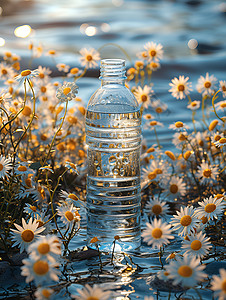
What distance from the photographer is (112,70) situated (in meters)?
2.26

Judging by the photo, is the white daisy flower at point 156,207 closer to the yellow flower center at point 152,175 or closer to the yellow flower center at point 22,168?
the yellow flower center at point 152,175

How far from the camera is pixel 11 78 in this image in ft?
9.80

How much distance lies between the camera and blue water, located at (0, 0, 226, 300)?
2.09 metres

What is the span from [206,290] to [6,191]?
2.95 ft

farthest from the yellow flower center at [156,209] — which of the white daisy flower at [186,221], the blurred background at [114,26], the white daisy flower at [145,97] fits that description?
the blurred background at [114,26]

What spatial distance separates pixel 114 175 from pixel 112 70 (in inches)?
17.8

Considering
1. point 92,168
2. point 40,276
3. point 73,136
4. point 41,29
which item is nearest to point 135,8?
point 41,29

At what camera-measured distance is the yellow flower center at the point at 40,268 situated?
1.44 m

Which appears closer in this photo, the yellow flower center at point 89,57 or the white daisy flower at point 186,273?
the white daisy flower at point 186,273

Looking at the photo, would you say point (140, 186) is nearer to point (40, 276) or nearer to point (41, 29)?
point (40, 276)

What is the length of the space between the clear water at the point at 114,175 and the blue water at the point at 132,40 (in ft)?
0.37

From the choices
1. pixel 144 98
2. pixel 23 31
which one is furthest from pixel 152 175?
pixel 23 31

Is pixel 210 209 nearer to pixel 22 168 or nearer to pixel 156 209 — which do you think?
pixel 156 209

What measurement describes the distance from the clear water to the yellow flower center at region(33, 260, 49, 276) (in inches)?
34.7
